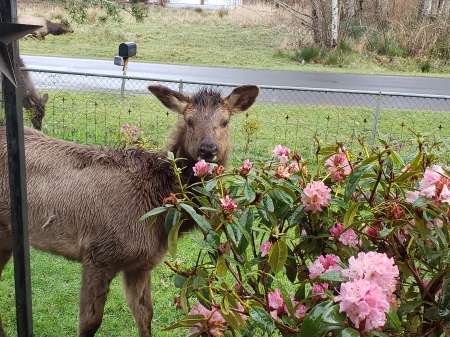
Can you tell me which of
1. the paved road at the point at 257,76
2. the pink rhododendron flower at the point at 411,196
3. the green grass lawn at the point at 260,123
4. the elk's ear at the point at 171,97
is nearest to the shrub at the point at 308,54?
the paved road at the point at 257,76

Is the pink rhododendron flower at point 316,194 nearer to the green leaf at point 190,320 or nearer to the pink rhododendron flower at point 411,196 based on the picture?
the pink rhododendron flower at point 411,196

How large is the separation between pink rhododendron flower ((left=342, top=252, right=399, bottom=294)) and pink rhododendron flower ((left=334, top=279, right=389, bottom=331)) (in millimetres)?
83

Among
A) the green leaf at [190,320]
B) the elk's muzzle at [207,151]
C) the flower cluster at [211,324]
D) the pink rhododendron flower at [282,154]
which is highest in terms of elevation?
the pink rhododendron flower at [282,154]

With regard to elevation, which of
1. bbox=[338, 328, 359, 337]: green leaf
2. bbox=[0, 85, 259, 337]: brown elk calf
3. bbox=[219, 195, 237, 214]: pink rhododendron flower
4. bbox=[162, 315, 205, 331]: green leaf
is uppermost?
bbox=[219, 195, 237, 214]: pink rhododendron flower

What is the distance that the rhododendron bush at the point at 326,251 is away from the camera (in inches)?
81.3

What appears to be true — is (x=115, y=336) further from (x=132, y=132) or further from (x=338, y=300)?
(x=338, y=300)

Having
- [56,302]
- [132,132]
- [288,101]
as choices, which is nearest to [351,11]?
[288,101]

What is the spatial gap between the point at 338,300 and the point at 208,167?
3.33ft

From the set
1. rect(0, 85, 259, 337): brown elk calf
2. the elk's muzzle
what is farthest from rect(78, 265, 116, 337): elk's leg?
the elk's muzzle

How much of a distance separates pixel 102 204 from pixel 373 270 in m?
2.81

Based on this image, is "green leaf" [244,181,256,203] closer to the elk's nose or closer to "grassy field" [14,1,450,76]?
the elk's nose

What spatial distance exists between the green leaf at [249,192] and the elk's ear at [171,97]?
9.13 ft

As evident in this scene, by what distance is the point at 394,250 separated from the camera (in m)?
2.55

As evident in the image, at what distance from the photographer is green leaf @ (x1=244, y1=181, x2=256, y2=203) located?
2.47m
